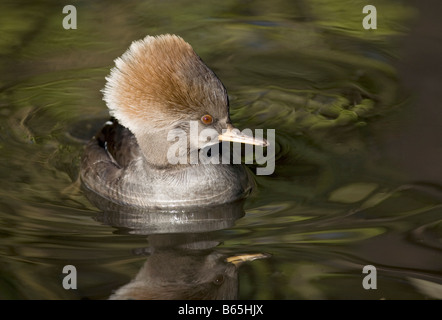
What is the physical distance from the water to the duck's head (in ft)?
2.74

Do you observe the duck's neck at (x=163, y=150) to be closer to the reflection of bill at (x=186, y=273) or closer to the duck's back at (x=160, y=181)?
the duck's back at (x=160, y=181)

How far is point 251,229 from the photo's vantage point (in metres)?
6.88

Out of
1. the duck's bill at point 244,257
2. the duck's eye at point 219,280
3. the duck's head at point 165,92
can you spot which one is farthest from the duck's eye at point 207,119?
the duck's eye at point 219,280

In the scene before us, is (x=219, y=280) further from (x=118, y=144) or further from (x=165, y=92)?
(x=118, y=144)

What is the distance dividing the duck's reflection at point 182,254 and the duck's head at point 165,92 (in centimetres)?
70

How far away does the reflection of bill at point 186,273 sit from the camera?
20.0ft

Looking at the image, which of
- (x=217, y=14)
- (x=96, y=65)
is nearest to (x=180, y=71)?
(x=96, y=65)

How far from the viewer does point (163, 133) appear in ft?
23.6

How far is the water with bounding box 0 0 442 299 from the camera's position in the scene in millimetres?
6305

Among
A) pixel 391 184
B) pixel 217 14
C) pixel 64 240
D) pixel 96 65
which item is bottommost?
pixel 64 240

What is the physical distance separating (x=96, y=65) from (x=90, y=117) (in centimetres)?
107

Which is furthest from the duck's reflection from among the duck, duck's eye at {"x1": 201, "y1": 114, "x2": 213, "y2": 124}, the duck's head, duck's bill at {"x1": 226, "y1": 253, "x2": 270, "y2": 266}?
duck's eye at {"x1": 201, "y1": 114, "x2": 213, "y2": 124}

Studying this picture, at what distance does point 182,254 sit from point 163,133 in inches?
47.1

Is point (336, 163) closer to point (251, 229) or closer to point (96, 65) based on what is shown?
point (251, 229)
